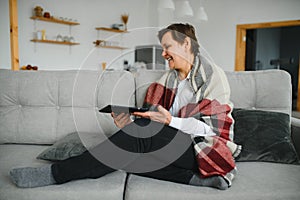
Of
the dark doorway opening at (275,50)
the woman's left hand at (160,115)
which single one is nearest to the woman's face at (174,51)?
the woman's left hand at (160,115)

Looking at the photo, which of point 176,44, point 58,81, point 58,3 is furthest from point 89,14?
point 176,44

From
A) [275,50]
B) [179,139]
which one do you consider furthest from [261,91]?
[275,50]

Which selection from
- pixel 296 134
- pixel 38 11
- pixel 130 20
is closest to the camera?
pixel 296 134

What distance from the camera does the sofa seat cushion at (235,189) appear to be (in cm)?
106

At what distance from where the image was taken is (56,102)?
A: 1694mm

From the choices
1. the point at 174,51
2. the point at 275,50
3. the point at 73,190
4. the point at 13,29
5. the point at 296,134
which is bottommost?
the point at 73,190

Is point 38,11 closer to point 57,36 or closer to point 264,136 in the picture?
point 57,36

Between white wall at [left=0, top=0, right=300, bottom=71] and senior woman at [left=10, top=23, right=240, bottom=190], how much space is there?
106 inches

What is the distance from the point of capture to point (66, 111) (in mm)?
1673

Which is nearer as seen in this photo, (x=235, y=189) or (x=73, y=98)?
(x=235, y=189)

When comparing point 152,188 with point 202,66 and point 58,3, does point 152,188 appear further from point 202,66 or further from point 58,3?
point 58,3

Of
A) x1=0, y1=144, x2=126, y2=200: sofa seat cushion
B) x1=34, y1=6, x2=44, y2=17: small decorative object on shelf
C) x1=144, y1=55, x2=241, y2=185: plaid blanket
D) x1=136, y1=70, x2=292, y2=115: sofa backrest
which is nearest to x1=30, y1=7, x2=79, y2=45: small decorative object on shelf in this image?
x1=34, y1=6, x2=44, y2=17: small decorative object on shelf

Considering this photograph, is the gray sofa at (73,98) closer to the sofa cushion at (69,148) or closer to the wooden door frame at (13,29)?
the sofa cushion at (69,148)

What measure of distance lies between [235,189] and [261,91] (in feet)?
2.47
